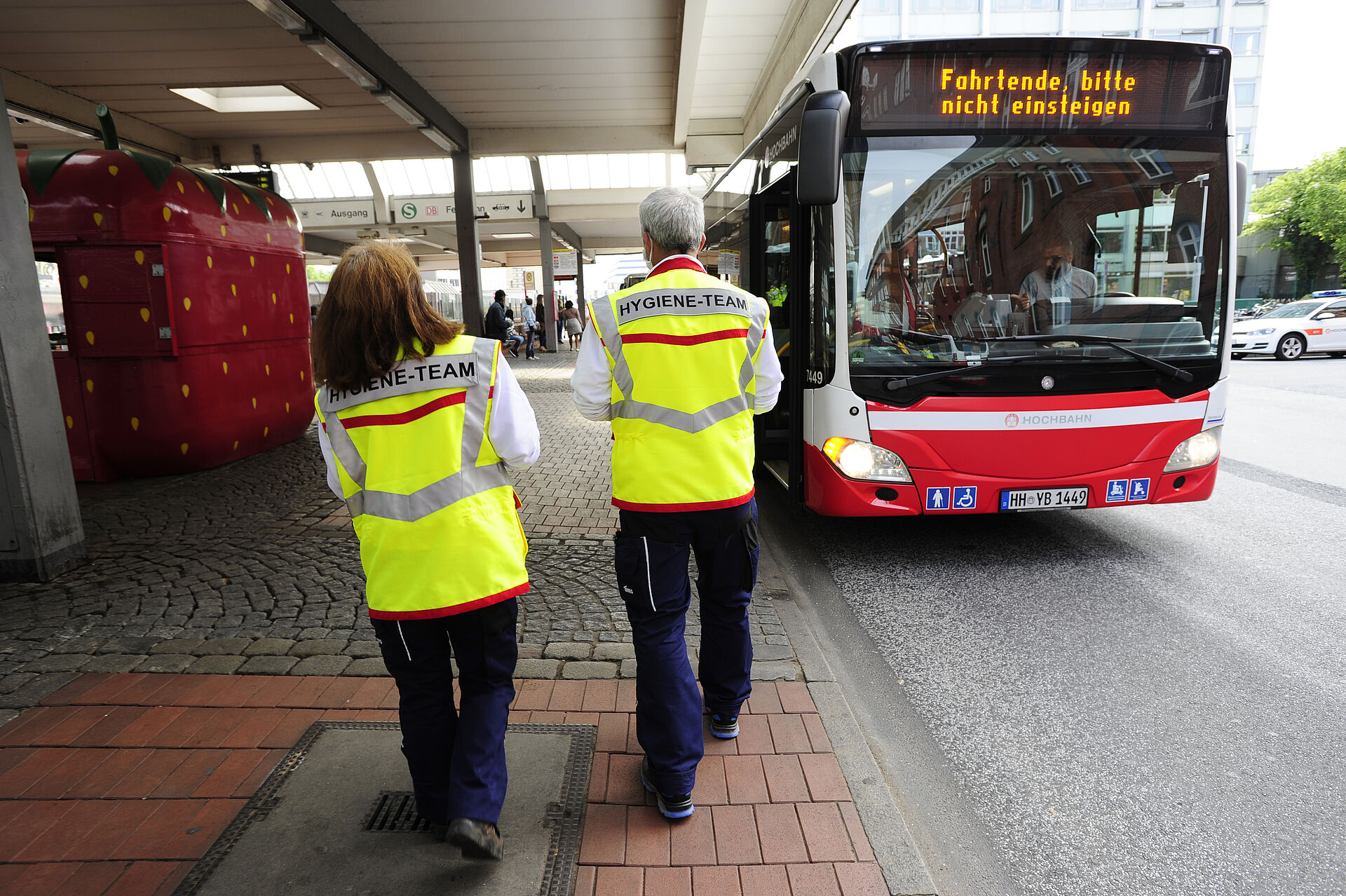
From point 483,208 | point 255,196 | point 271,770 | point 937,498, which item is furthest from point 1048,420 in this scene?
point 483,208

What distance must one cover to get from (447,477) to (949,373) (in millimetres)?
3450

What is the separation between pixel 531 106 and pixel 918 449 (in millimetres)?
9768

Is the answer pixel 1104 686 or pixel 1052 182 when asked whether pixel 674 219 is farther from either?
pixel 1052 182

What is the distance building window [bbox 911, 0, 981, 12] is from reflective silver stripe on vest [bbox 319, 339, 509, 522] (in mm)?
70919

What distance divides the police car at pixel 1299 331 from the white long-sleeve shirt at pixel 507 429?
77.4ft

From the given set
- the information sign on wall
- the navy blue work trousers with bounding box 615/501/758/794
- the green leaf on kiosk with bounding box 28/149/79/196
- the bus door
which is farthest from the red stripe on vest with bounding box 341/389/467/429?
the information sign on wall

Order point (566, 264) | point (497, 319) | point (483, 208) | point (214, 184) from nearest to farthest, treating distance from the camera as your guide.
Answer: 1. point (214, 184)
2. point (497, 319)
3. point (483, 208)
4. point (566, 264)

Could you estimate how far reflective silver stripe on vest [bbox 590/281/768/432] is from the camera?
8.21ft

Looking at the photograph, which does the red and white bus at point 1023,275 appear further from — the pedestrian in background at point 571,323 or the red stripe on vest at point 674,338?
the pedestrian in background at point 571,323

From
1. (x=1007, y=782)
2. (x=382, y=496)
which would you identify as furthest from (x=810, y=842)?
(x=382, y=496)

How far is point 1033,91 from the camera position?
4766mm

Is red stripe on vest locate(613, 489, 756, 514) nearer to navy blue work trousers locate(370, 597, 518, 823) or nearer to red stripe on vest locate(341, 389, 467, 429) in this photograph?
navy blue work trousers locate(370, 597, 518, 823)

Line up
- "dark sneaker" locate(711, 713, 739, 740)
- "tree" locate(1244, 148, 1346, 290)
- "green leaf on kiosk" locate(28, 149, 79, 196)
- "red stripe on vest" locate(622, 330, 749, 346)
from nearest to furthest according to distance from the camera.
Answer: "red stripe on vest" locate(622, 330, 749, 346)
"dark sneaker" locate(711, 713, 739, 740)
"green leaf on kiosk" locate(28, 149, 79, 196)
"tree" locate(1244, 148, 1346, 290)

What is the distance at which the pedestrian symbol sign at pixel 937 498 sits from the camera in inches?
191
